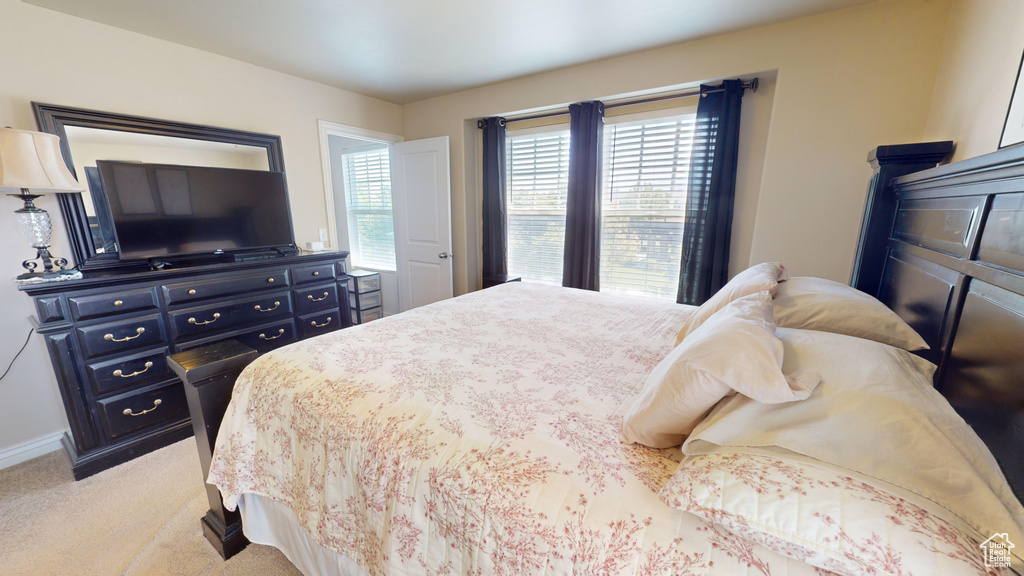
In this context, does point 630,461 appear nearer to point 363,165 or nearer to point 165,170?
point 165,170

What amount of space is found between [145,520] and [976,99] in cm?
412

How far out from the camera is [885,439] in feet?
2.07

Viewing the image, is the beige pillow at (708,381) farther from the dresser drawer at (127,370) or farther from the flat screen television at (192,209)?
the flat screen television at (192,209)

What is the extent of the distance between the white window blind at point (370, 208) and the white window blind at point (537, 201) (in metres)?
1.67

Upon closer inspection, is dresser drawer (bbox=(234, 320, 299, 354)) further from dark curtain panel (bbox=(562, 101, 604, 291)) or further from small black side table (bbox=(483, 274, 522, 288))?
dark curtain panel (bbox=(562, 101, 604, 291))

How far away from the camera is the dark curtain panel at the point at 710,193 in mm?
2639

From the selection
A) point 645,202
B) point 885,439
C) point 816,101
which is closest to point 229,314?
point 885,439

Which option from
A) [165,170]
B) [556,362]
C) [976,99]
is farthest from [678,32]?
[165,170]

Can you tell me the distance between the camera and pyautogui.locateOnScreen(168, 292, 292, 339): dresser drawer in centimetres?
228

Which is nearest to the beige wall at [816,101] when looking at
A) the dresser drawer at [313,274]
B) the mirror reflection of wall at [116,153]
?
the dresser drawer at [313,274]

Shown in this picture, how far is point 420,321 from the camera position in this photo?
1917 millimetres

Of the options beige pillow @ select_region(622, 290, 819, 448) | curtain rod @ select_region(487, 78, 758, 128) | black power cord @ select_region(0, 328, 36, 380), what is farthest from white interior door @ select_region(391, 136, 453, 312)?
beige pillow @ select_region(622, 290, 819, 448)

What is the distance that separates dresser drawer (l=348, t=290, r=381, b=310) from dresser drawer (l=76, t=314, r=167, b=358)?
2080mm

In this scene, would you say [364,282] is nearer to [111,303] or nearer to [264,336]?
[264,336]
